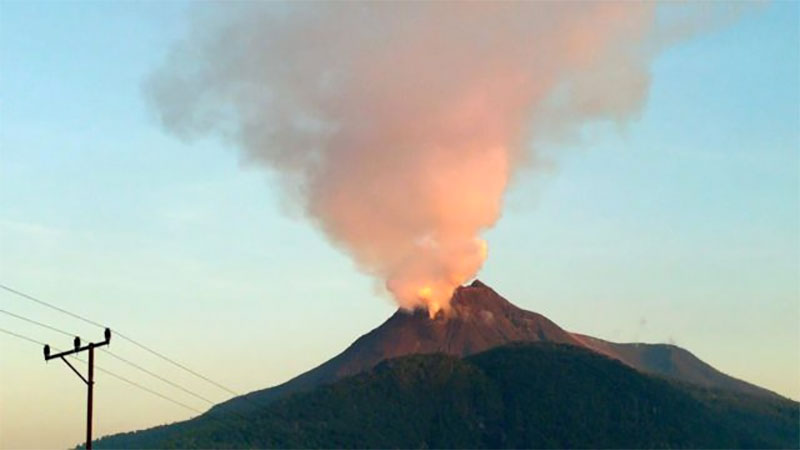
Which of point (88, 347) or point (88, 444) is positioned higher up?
point (88, 347)

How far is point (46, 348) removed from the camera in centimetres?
7269

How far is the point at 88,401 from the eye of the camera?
7406 centimetres

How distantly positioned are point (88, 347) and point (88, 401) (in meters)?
3.01

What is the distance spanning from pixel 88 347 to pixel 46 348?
8.88 ft

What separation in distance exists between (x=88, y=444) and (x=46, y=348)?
5.80 meters

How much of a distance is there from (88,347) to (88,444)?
5.38 m

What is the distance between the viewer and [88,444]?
7344 cm

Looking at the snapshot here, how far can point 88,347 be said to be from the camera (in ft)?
245

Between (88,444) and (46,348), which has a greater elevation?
(46,348)
